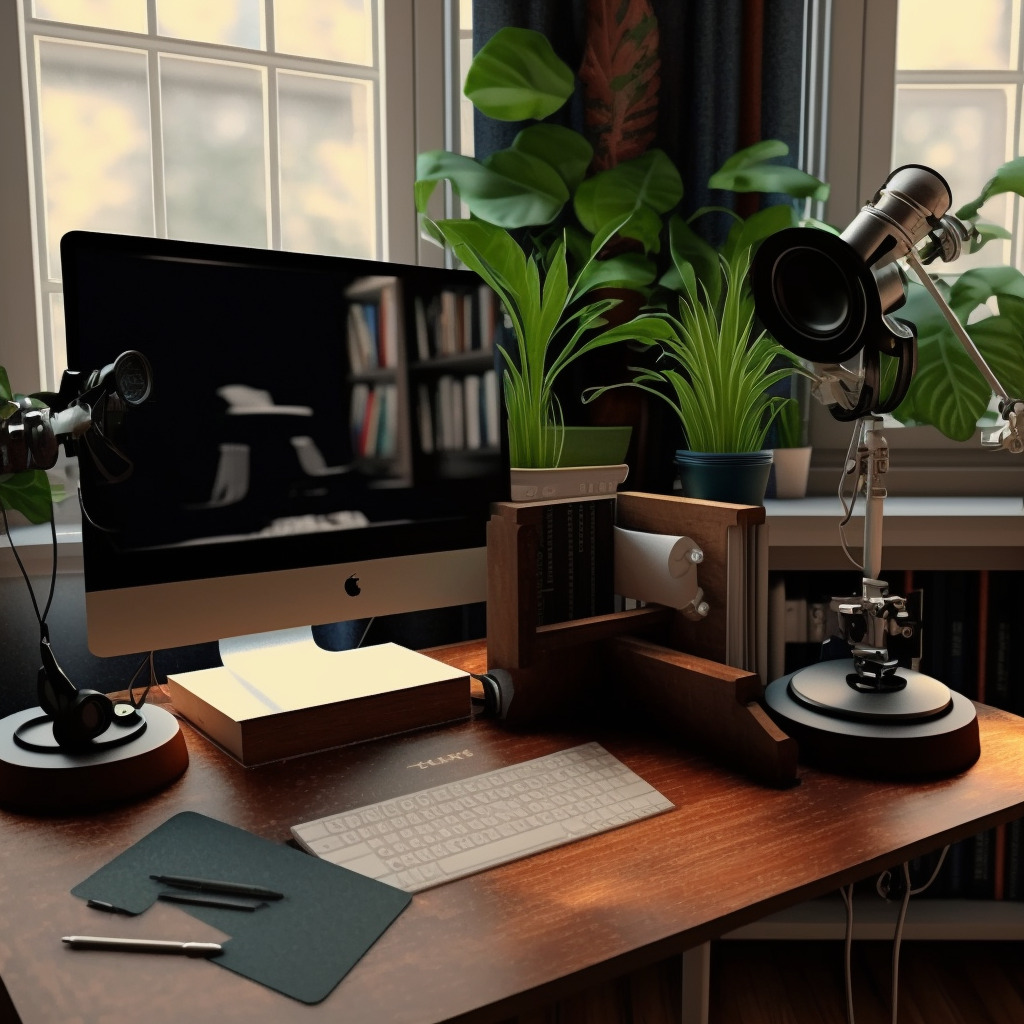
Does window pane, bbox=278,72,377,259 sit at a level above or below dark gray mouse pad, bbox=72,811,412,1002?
above

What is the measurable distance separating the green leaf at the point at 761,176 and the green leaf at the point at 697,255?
0.32 feet

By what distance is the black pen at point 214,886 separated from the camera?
819 mm

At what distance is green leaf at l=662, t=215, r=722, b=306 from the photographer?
5.64 feet

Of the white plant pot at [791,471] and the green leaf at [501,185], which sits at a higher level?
the green leaf at [501,185]

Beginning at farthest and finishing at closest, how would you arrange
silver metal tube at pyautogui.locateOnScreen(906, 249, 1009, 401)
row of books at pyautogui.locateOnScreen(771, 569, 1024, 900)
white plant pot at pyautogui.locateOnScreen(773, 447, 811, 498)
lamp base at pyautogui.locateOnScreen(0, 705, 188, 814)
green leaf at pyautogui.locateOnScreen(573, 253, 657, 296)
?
1. white plant pot at pyautogui.locateOnScreen(773, 447, 811, 498)
2. row of books at pyautogui.locateOnScreen(771, 569, 1024, 900)
3. green leaf at pyautogui.locateOnScreen(573, 253, 657, 296)
4. silver metal tube at pyautogui.locateOnScreen(906, 249, 1009, 401)
5. lamp base at pyautogui.locateOnScreen(0, 705, 188, 814)

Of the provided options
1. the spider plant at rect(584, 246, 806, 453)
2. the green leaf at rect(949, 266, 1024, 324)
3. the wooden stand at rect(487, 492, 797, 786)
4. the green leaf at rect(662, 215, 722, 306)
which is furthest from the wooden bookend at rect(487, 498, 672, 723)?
the green leaf at rect(949, 266, 1024, 324)

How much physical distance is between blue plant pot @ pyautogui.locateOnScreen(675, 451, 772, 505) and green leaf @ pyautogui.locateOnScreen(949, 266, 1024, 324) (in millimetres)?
581

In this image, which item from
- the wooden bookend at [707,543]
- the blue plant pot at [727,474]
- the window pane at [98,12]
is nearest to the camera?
the wooden bookend at [707,543]

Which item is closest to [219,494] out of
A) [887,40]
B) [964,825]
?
[964,825]

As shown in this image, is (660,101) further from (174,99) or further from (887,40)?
(174,99)

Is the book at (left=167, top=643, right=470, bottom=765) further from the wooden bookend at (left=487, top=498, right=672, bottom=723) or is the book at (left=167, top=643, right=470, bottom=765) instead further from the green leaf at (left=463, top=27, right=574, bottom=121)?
the green leaf at (left=463, top=27, right=574, bottom=121)

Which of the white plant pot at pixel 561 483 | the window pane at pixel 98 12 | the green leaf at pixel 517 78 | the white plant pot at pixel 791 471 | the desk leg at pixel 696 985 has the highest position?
the window pane at pixel 98 12

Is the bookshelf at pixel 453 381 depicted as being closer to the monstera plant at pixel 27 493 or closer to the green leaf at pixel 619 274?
the green leaf at pixel 619 274

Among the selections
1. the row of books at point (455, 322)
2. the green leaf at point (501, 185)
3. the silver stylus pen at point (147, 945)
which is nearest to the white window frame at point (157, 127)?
the green leaf at point (501, 185)
